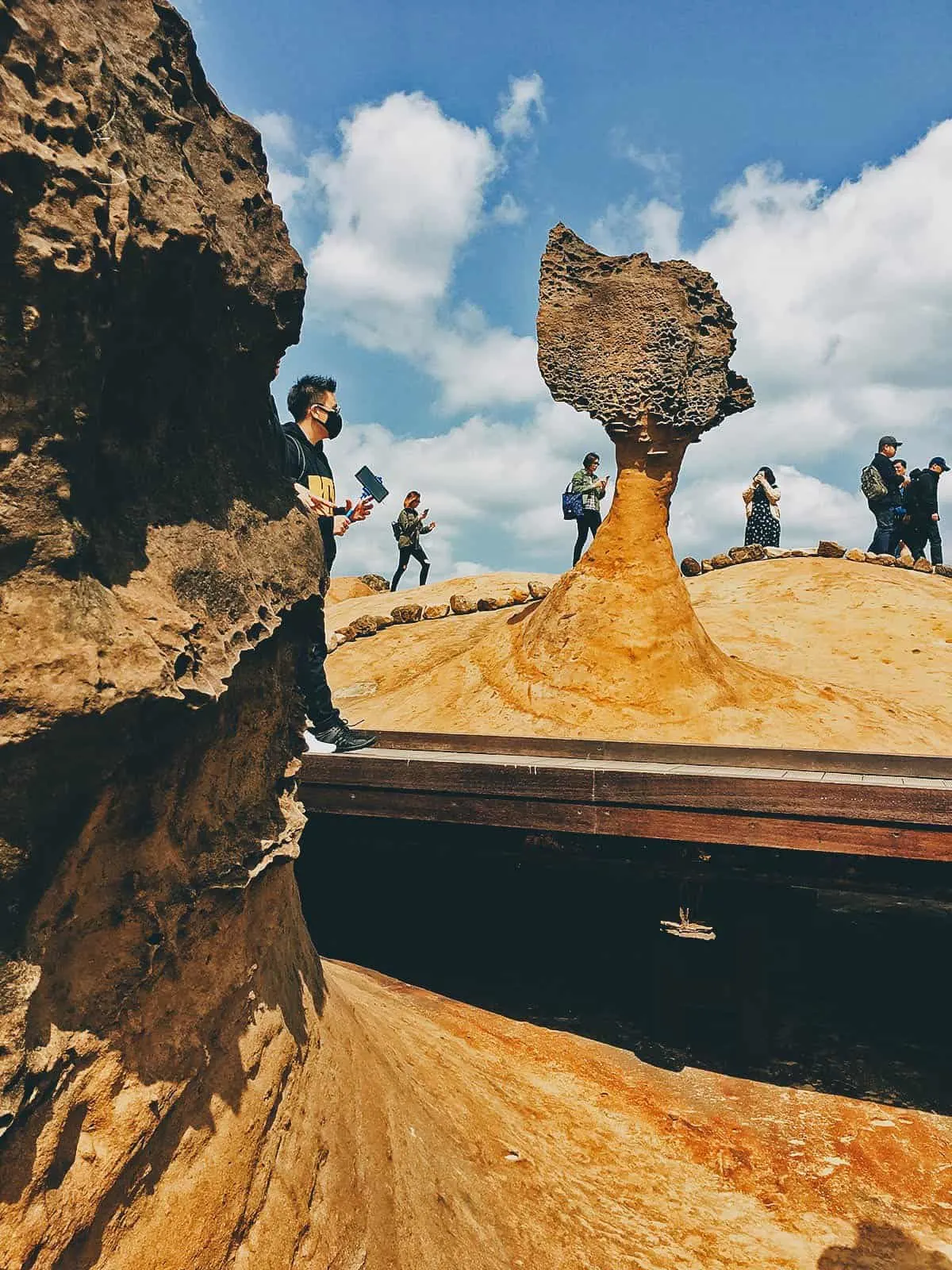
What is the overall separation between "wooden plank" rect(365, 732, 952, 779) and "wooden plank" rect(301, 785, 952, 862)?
1.52 metres

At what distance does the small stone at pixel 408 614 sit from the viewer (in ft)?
44.1

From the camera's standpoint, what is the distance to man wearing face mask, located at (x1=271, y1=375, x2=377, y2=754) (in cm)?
393

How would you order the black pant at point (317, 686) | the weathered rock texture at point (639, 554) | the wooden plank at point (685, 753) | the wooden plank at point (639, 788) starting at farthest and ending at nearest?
the weathered rock texture at point (639, 554) < the wooden plank at point (685, 753) < the black pant at point (317, 686) < the wooden plank at point (639, 788)

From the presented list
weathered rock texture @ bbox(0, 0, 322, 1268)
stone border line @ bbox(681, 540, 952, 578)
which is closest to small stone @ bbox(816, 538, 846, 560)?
stone border line @ bbox(681, 540, 952, 578)

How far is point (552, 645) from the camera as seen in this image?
8.82 m

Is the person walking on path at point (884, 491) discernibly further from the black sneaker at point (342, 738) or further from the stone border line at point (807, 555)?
the black sneaker at point (342, 738)

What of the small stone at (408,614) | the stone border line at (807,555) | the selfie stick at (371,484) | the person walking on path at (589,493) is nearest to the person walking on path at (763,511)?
the stone border line at (807,555)

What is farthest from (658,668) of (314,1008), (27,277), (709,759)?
(27,277)

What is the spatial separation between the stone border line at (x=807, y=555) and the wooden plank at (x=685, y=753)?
8.00 m

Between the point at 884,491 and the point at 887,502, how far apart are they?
0.73ft

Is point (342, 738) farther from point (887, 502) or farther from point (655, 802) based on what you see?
point (887, 502)

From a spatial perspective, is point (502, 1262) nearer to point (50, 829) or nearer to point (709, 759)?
point (50, 829)

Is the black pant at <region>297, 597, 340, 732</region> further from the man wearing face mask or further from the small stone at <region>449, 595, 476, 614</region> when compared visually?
the small stone at <region>449, 595, 476, 614</region>

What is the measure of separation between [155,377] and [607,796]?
255 centimetres
